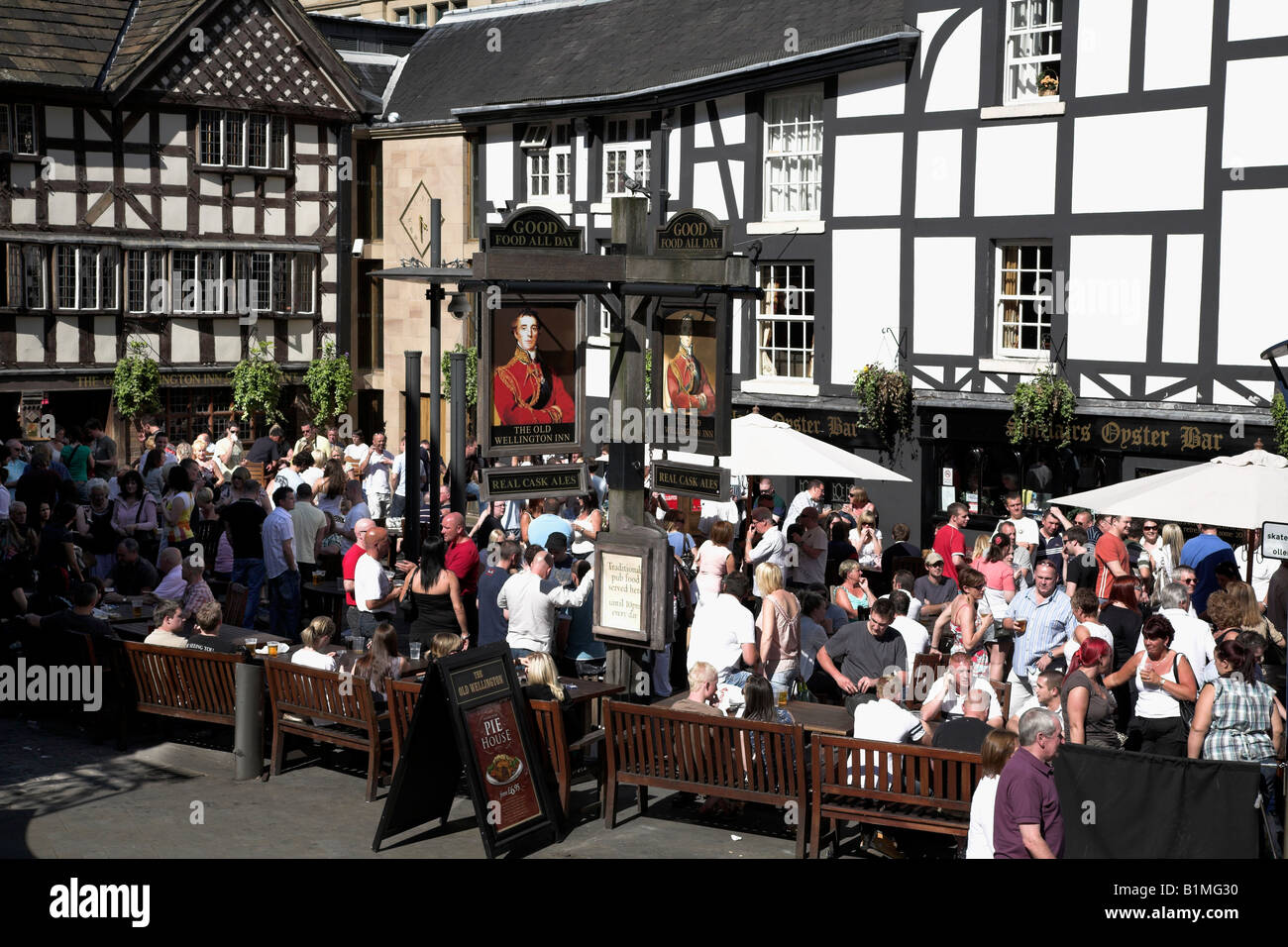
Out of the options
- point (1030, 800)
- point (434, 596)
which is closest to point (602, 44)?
point (434, 596)

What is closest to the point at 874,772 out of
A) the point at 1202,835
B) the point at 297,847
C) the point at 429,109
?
the point at 1202,835

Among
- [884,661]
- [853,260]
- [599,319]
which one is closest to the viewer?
[884,661]

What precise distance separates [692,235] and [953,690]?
3.77 metres

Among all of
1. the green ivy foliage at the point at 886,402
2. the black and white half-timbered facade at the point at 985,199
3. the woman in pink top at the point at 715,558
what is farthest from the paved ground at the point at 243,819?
the green ivy foliage at the point at 886,402

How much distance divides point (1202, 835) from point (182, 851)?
246 inches

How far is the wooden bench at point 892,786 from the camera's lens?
957 centimetres

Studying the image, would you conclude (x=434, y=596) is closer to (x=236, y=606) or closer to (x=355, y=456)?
(x=236, y=606)

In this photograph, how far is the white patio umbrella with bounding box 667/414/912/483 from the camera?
17.3m

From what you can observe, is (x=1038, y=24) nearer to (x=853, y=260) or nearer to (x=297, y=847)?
(x=853, y=260)

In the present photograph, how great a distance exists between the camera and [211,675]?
12172 millimetres

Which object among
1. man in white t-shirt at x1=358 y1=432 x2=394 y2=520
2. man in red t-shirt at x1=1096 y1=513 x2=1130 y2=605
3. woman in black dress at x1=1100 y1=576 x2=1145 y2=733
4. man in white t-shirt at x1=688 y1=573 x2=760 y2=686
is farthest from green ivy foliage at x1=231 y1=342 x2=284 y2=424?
woman in black dress at x1=1100 y1=576 x2=1145 y2=733

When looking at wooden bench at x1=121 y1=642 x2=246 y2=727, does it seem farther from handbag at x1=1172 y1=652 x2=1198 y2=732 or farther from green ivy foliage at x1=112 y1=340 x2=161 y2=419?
green ivy foliage at x1=112 y1=340 x2=161 y2=419

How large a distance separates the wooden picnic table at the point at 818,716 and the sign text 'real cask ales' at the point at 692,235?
3258 millimetres

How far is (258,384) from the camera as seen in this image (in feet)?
103
